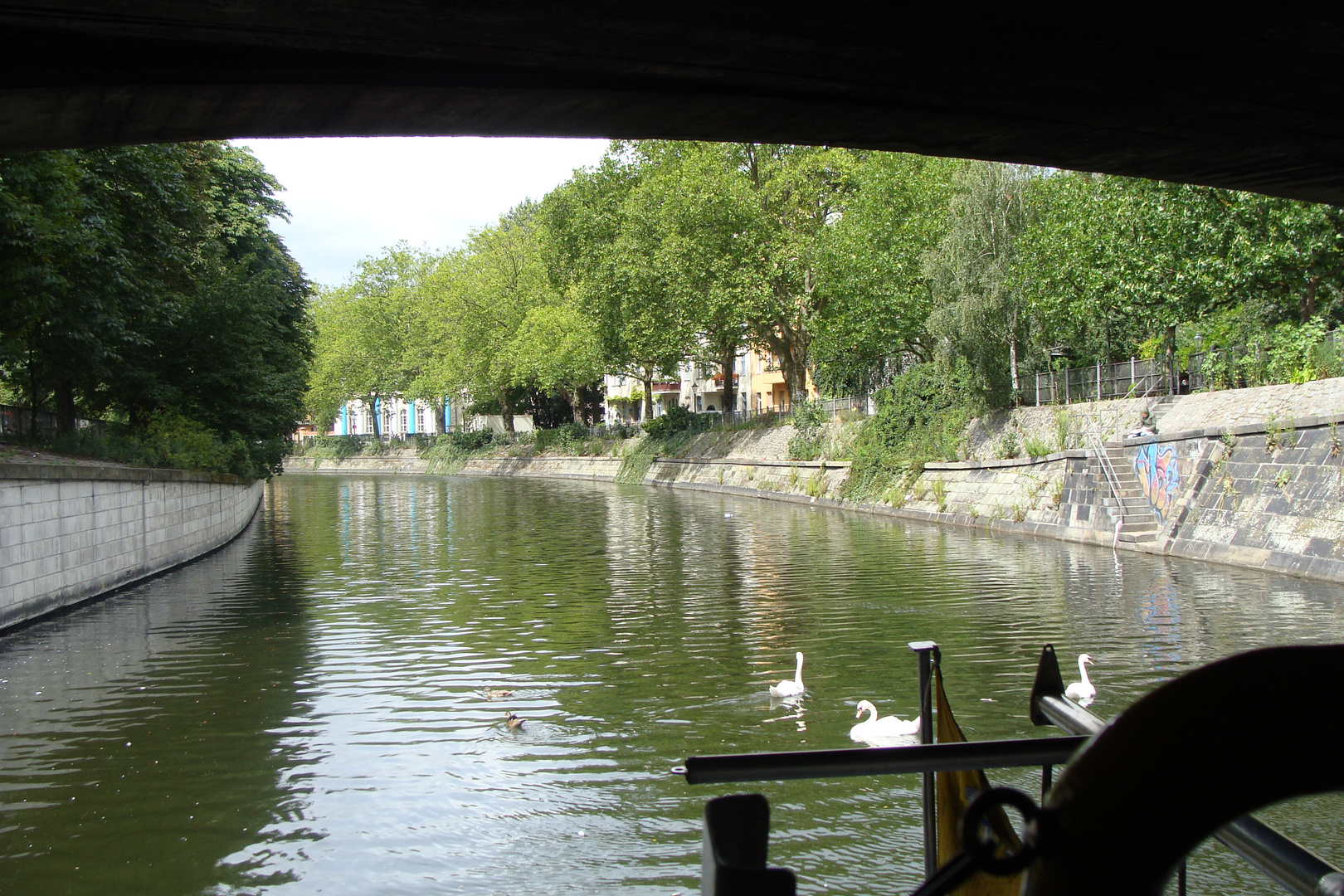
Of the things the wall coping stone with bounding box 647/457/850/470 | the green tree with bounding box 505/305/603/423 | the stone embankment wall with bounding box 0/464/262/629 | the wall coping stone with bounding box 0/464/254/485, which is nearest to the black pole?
the stone embankment wall with bounding box 0/464/262/629

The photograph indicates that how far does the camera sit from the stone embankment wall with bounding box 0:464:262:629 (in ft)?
45.8

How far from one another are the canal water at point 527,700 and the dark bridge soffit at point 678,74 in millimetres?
4021

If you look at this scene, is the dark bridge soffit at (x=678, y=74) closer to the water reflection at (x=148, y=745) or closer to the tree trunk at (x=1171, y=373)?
the water reflection at (x=148, y=745)

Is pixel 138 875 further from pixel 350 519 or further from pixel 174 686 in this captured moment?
pixel 350 519

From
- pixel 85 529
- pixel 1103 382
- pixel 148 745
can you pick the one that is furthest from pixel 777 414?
pixel 148 745

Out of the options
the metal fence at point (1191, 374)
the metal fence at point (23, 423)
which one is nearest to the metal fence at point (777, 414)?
the metal fence at point (1191, 374)

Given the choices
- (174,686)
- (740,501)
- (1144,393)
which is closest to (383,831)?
(174,686)

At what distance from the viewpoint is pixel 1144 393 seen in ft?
86.7

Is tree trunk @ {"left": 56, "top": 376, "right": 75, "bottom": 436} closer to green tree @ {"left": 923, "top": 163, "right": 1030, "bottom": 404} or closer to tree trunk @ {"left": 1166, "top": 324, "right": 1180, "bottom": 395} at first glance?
green tree @ {"left": 923, "top": 163, "right": 1030, "bottom": 404}

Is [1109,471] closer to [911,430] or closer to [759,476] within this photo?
[911,430]

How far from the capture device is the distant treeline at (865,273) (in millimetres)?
24125

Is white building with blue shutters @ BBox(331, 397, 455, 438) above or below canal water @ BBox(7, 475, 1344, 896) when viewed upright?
above

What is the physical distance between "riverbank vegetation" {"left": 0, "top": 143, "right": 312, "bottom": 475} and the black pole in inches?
546

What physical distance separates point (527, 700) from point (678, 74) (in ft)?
22.1
